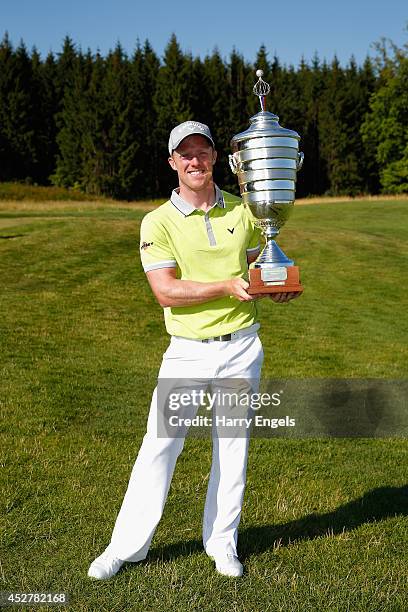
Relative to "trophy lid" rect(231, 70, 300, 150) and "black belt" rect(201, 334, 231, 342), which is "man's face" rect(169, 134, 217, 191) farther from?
"black belt" rect(201, 334, 231, 342)

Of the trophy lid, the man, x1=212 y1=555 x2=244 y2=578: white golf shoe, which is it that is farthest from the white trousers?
the trophy lid

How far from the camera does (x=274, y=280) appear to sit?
388cm

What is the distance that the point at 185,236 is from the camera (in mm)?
3918

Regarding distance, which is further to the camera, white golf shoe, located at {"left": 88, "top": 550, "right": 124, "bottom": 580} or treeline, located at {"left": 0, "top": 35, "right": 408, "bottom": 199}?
treeline, located at {"left": 0, "top": 35, "right": 408, "bottom": 199}

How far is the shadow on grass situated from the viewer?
15.2 ft

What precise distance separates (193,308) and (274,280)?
19.6 inches

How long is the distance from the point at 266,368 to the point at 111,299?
5.68 m

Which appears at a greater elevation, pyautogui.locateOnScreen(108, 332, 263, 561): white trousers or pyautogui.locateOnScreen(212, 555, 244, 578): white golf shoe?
pyautogui.locateOnScreen(108, 332, 263, 561): white trousers

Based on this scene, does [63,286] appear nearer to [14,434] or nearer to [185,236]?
[14,434]

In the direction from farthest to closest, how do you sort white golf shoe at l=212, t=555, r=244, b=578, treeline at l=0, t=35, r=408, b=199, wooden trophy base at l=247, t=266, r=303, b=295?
treeline at l=0, t=35, r=408, b=199
white golf shoe at l=212, t=555, r=244, b=578
wooden trophy base at l=247, t=266, r=303, b=295

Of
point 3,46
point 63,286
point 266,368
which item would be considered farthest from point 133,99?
point 266,368

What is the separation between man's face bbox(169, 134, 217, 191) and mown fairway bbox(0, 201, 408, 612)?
2.29 m

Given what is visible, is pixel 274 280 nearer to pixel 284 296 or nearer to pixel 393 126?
pixel 284 296

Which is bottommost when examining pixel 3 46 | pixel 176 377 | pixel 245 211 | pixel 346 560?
pixel 346 560
